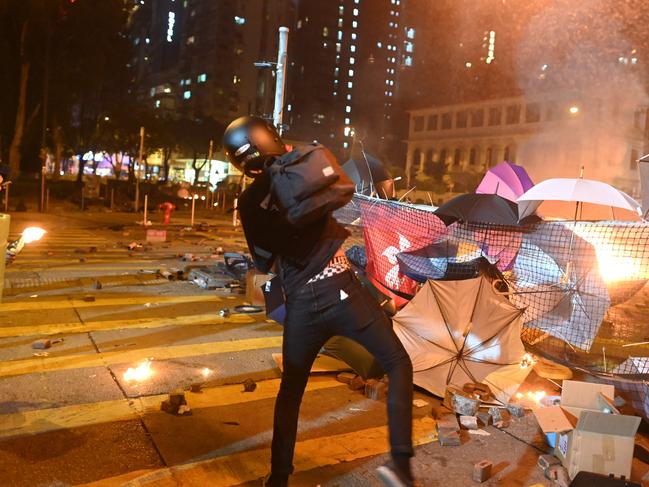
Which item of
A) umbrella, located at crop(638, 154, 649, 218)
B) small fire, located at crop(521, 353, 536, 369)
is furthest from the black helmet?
umbrella, located at crop(638, 154, 649, 218)

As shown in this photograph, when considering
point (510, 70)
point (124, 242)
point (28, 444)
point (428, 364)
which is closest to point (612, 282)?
point (428, 364)

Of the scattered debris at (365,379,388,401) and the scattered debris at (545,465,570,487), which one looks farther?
the scattered debris at (365,379,388,401)

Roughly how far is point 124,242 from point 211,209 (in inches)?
823

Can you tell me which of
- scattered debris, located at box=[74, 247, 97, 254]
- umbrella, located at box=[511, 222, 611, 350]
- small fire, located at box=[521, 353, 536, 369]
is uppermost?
umbrella, located at box=[511, 222, 611, 350]

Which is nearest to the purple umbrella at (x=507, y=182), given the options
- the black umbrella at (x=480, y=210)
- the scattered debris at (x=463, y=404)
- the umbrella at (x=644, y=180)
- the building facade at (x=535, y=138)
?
the black umbrella at (x=480, y=210)

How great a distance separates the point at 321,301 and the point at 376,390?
233cm

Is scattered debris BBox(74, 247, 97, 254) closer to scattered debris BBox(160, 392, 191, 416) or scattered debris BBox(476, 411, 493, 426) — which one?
scattered debris BBox(160, 392, 191, 416)

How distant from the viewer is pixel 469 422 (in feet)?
14.7

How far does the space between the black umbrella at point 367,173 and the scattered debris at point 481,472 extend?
514 centimetres

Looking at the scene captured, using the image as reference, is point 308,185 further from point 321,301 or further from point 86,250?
point 86,250

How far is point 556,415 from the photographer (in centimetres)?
407

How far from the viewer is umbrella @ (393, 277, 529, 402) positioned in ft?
16.4

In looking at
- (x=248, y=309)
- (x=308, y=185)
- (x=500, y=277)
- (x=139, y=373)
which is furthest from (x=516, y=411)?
(x=248, y=309)

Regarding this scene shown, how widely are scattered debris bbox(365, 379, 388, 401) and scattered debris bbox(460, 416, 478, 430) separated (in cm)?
72
